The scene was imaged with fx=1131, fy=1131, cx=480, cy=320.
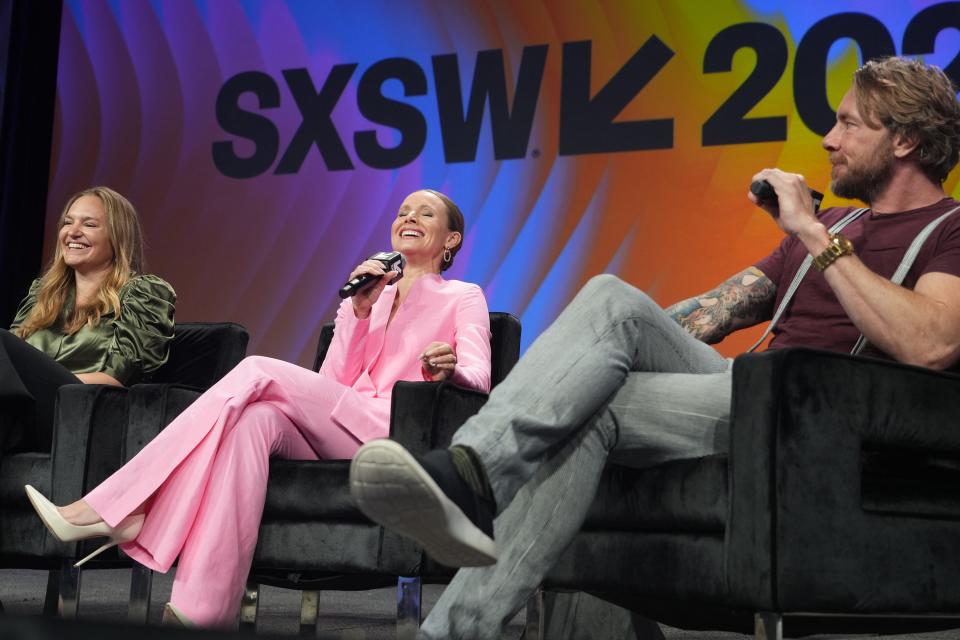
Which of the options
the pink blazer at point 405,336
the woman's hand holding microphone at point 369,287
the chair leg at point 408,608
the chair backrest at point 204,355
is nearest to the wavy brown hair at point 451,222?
the pink blazer at point 405,336

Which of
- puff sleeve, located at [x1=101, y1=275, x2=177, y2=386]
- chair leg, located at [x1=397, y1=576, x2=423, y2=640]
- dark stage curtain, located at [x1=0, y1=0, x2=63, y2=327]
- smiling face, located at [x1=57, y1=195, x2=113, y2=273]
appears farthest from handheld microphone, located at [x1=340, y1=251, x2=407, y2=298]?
dark stage curtain, located at [x1=0, y1=0, x2=63, y2=327]

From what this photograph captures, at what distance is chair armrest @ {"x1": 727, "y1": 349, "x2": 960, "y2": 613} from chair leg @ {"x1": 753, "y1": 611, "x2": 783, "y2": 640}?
0.07ft

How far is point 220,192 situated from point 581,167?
168 centimetres

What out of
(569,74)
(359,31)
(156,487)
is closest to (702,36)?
(569,74)

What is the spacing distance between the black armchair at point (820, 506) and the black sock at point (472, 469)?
391 mm

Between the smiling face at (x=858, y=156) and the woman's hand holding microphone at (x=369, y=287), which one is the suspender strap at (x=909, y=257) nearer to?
the smiling face at (x=858, y=156)

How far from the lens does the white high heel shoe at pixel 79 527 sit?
2.20 m

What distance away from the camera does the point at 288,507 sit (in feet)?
7.75

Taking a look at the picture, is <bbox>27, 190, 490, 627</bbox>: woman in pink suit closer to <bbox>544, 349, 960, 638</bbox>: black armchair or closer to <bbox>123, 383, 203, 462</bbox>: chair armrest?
<bbox>123, 383, 203, 462</bbox>: chair armrest

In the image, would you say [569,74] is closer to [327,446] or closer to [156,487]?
[327,446]

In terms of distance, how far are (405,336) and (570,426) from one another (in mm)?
1211

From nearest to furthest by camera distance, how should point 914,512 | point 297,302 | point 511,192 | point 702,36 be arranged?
point 914,512
point 702,36
point 511,192
point 297,302

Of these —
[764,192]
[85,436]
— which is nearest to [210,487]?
[85,436]

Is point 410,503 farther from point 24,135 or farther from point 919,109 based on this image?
point 24,135
